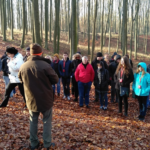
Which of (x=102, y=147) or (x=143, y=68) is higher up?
(x=143, y=68)

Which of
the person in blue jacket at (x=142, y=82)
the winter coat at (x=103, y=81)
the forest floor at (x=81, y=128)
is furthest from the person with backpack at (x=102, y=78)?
the person in blue jacket at (x=142, y=82)

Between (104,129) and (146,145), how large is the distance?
1273 millimetres

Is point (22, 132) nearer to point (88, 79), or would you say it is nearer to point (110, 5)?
point (88, 79)

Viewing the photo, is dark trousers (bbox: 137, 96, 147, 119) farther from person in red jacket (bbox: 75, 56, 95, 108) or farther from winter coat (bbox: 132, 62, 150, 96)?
person in red jacket (bbox: 75, 56, 95, 108)

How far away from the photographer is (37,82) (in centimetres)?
320

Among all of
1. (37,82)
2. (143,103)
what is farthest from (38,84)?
(143,103)

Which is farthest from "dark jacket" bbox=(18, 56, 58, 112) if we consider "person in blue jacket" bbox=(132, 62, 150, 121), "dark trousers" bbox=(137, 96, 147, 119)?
"dark trousers" bbox=(137, 96, 147, 119)

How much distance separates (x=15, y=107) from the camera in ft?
20.1

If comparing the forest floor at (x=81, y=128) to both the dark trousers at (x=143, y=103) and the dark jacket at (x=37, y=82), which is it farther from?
the dark jacket at (x=37, y=82)

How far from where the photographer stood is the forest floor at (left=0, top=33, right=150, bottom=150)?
3.96 meters

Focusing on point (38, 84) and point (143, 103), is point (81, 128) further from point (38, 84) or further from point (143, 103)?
point (143, 103)

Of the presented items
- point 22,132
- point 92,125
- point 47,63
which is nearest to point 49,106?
point 47,63

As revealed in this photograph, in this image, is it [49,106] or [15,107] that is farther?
[15,107]

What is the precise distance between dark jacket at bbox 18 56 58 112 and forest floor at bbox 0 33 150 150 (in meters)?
1.12
